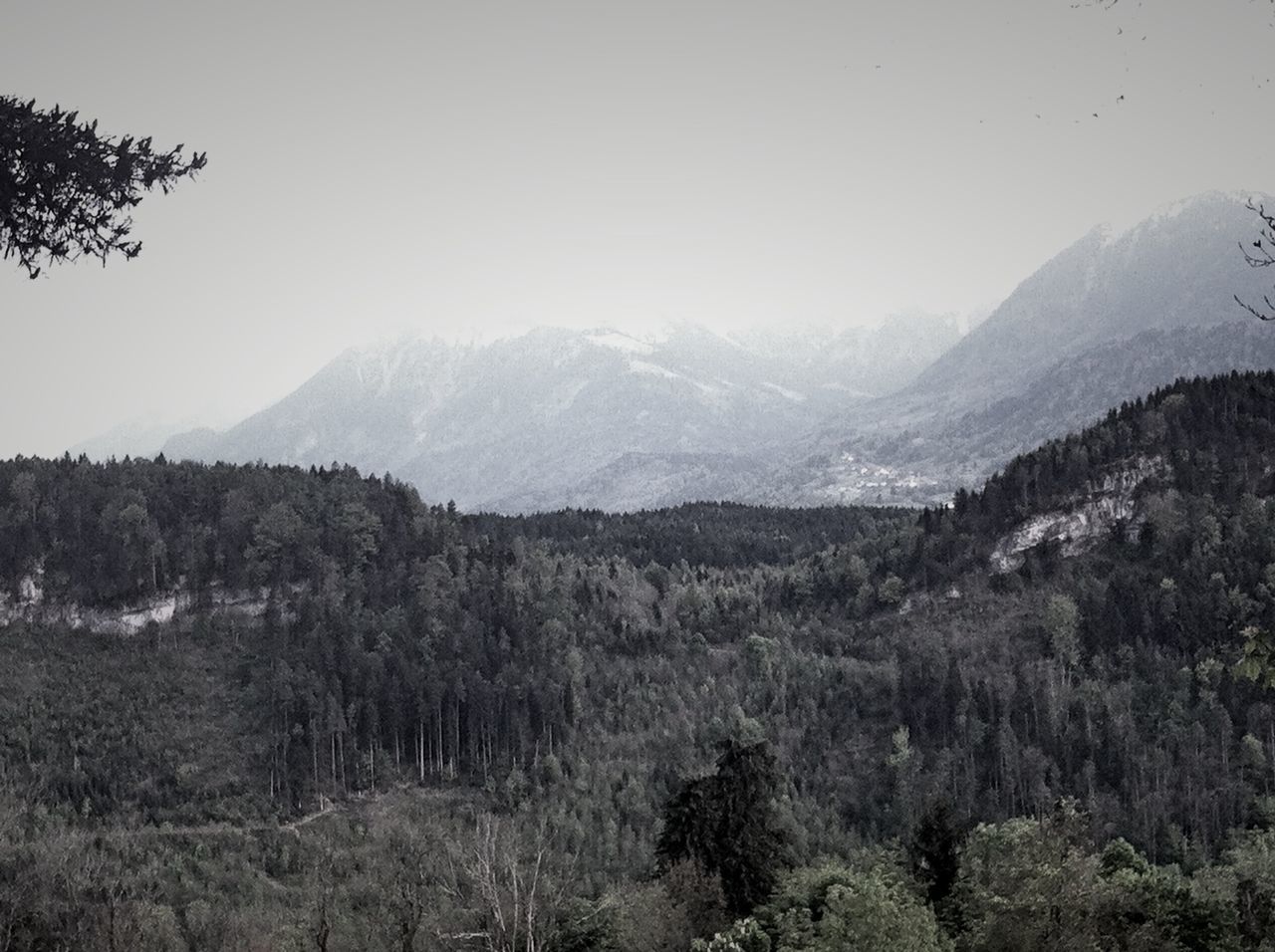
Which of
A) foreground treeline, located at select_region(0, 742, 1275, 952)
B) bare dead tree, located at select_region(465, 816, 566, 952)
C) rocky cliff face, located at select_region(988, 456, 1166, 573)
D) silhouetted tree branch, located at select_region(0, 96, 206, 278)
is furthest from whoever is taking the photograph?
rocky cliff face, located at select_region(988, 456, 1166, 573)

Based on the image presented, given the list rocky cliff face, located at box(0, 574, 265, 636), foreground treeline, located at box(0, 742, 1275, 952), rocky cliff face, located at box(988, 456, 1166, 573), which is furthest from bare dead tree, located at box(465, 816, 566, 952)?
rocky cliff face, located at box(988, 456, 1166, 573)

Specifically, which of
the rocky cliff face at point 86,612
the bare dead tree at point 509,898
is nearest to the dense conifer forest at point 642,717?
the rocky cliff face at point 86,612

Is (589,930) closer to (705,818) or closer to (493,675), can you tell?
(705,818)

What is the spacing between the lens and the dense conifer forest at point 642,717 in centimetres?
6062

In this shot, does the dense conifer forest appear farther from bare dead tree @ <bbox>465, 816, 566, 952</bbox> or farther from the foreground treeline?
bare dead tree @ <bbox>465, 816, 566, 952</bbox>

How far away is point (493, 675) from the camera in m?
153

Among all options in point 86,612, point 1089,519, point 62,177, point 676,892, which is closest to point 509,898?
point 676,892

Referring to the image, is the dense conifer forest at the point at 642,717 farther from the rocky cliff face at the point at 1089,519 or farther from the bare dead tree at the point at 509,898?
the bare dead tree at the point at 509,898

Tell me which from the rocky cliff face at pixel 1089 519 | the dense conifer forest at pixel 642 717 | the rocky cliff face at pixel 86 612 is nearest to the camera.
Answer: the dense conifer forest at pixel 642 717

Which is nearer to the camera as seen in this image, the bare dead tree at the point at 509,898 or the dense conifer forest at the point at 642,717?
the bare dead tree at the point at 509,898

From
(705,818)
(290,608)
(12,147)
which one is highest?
(12,147)

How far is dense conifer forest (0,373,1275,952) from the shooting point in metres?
60.6

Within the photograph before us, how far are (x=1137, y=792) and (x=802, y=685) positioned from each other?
153ft

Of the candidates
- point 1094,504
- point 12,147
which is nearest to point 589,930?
point 12,147
